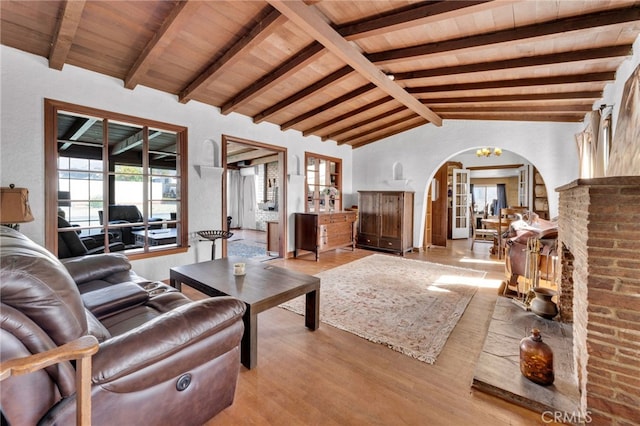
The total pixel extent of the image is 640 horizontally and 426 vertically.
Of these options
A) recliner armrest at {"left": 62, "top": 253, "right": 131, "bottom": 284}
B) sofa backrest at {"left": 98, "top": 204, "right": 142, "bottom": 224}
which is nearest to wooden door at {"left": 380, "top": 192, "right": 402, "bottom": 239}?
recliner armrest at {"left": 62, "top": 253, "right": 131, "bottom": 284}

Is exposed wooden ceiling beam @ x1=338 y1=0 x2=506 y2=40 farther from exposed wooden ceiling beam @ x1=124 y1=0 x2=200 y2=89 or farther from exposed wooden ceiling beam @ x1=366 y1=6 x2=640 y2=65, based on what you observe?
exposed wooden ceiling beam @ x1=124 y1=0 x2=200 y2=89

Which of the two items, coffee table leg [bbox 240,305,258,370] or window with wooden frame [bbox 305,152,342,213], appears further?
window with wooden frame [bbox 305,152,342,213]

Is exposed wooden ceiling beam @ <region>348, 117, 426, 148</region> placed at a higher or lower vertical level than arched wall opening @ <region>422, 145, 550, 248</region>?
higher

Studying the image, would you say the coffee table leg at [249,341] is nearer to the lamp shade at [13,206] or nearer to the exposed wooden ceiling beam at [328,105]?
the lamp shade at [13,206]

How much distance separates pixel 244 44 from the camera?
2824mm

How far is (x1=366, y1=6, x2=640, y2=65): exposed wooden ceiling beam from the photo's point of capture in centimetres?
233

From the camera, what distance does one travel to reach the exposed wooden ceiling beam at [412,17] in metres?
2.31

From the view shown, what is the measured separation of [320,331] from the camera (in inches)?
101

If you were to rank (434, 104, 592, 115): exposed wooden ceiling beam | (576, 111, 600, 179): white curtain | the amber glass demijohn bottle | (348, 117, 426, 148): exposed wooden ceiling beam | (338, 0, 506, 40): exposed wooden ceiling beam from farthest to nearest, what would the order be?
(348, 117, 426, 148): exposed wooden ceiling beam
(434, 104, 592, 115): exposed wooden ceiling beam
(576, 111, 600, 179): white curtain
(338, 0, 506, 40): exposed wooden ceiling beam
the amber glass demijohn bottle

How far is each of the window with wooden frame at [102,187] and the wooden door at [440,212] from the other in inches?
234

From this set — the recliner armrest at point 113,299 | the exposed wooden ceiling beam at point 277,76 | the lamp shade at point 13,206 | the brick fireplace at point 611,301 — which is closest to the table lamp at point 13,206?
the lamp shade at point 13,206

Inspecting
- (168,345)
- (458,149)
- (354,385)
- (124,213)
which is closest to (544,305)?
(354,385)

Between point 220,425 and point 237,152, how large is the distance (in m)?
7.85

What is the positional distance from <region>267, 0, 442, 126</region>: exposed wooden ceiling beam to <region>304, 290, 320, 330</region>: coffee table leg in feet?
8.11
